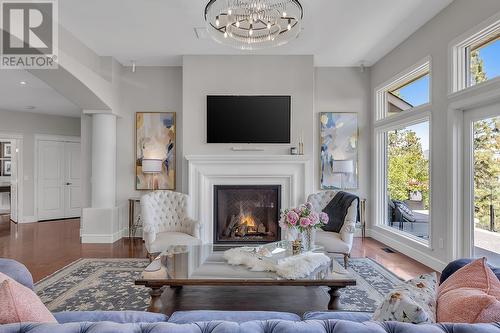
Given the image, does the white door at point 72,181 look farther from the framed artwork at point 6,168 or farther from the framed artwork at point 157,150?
the framed artwork at point 157,150

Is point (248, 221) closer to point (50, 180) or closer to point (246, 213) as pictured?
point (246, 213)

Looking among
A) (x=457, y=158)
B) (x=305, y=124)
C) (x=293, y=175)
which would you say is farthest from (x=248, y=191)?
(x=457, y=158)

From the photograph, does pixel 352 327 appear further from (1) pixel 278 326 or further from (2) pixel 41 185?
(2) pixel 41 185

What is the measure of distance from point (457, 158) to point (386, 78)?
6.82ft

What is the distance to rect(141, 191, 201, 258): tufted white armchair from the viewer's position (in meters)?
3.59

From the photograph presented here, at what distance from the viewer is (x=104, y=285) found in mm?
3164

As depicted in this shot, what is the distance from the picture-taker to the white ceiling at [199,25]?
11.3 feet

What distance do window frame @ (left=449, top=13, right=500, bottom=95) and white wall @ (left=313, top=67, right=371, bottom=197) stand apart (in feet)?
6.59

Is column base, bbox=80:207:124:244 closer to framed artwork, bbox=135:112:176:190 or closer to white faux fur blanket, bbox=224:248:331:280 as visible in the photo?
framed artwork, bbox=135:112:176:190

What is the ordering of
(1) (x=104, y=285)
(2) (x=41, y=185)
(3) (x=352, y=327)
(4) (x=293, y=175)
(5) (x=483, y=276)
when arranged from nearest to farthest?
(3) (x=352, y=327)
(5) (x=483, y=276)
(1) (x=104, y=285)
(4) (x=293, y=175)
(2) (x=41, y=185)

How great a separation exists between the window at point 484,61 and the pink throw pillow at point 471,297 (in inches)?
106

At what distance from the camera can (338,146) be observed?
17.7 ft

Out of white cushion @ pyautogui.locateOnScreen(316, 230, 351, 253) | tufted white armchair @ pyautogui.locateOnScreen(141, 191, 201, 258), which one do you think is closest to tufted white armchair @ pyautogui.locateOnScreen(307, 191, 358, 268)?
white cushion @ pyautogui.locateOnScreen(316, 230, 351, 253)

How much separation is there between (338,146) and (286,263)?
3.42 metres
